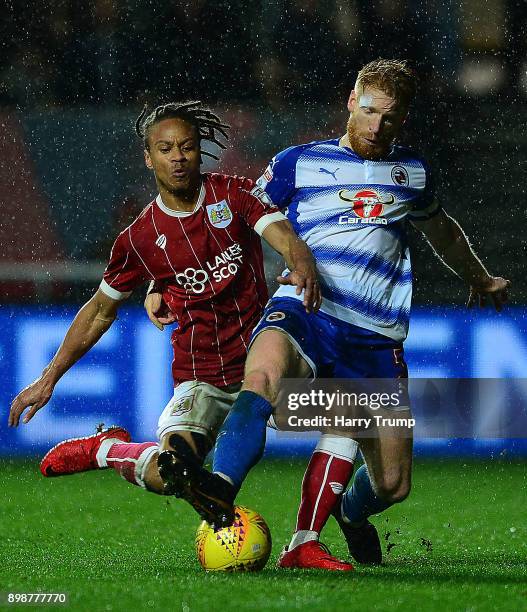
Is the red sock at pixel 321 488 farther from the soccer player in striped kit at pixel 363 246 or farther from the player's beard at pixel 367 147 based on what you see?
the player's beard at pixel 367 147

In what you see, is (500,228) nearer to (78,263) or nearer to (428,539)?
(78,263)

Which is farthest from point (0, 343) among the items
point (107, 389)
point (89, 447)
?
point (89, 447)

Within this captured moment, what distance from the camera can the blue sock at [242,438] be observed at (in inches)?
143

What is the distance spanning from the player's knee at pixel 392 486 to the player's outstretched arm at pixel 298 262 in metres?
0.75

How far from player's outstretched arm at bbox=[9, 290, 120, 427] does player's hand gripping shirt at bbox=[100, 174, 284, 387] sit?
8cm

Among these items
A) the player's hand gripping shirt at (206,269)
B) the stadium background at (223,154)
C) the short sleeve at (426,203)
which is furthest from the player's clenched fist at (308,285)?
the stadium background at (223,154)

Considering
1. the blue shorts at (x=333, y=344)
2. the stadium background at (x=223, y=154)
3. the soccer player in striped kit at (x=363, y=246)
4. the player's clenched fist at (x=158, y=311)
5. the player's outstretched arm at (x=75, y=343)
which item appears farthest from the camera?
the stadium background at (x=223, y=154)

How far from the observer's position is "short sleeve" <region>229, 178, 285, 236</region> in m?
4.20

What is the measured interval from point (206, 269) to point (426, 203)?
2.68 ft

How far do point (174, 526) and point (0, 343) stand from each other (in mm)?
2323

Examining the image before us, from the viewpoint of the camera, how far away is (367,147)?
14.5 feet

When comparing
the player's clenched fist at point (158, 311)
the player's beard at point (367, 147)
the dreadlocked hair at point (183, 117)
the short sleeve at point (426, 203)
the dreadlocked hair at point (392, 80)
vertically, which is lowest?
the player's clenched fist at point (158, 311)

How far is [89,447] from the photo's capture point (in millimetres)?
4824

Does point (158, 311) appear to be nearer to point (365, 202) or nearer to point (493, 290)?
point (365, 202)
